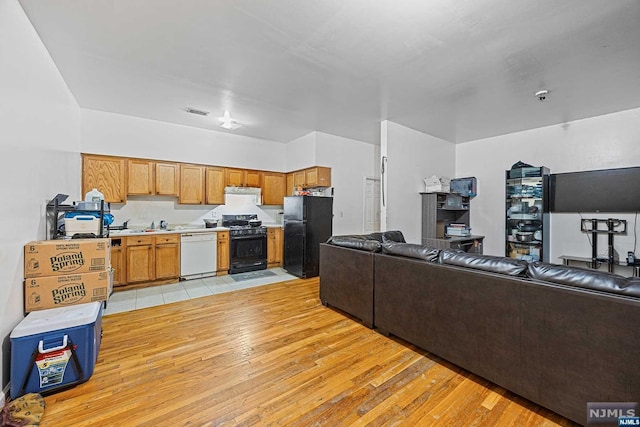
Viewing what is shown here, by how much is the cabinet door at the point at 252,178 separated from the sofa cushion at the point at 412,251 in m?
3.79

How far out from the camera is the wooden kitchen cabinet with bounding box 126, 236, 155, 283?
4.21m

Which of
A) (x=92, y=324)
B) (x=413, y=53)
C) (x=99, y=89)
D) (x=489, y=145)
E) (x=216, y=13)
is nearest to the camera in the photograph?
(x=92, y=324)

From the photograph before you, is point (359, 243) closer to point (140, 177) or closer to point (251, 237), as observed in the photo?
point (251, 237)

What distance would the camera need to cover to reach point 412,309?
94.2 inches

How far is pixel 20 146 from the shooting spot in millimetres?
2049

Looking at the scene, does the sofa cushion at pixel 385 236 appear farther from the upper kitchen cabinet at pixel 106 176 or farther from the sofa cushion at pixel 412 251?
the upper kitchen cabinet at pixel 106 176

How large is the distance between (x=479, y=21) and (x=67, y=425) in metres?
3.99

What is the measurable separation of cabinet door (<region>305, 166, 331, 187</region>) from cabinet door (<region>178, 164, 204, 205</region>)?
80.7 inches

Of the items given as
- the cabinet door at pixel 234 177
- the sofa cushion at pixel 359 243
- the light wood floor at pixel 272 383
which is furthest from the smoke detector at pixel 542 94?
the cabinet door at pixel 234 177

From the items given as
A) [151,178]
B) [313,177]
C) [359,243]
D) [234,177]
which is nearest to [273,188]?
[234,177]

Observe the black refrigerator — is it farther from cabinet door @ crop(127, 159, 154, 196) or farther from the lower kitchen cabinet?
cabinet door @ crop(127, 159, 154, 196)

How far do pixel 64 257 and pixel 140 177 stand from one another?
2741mm

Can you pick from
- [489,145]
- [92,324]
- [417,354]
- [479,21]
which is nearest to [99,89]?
[92,324]

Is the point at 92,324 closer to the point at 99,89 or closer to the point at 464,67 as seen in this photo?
the point at 99,89
